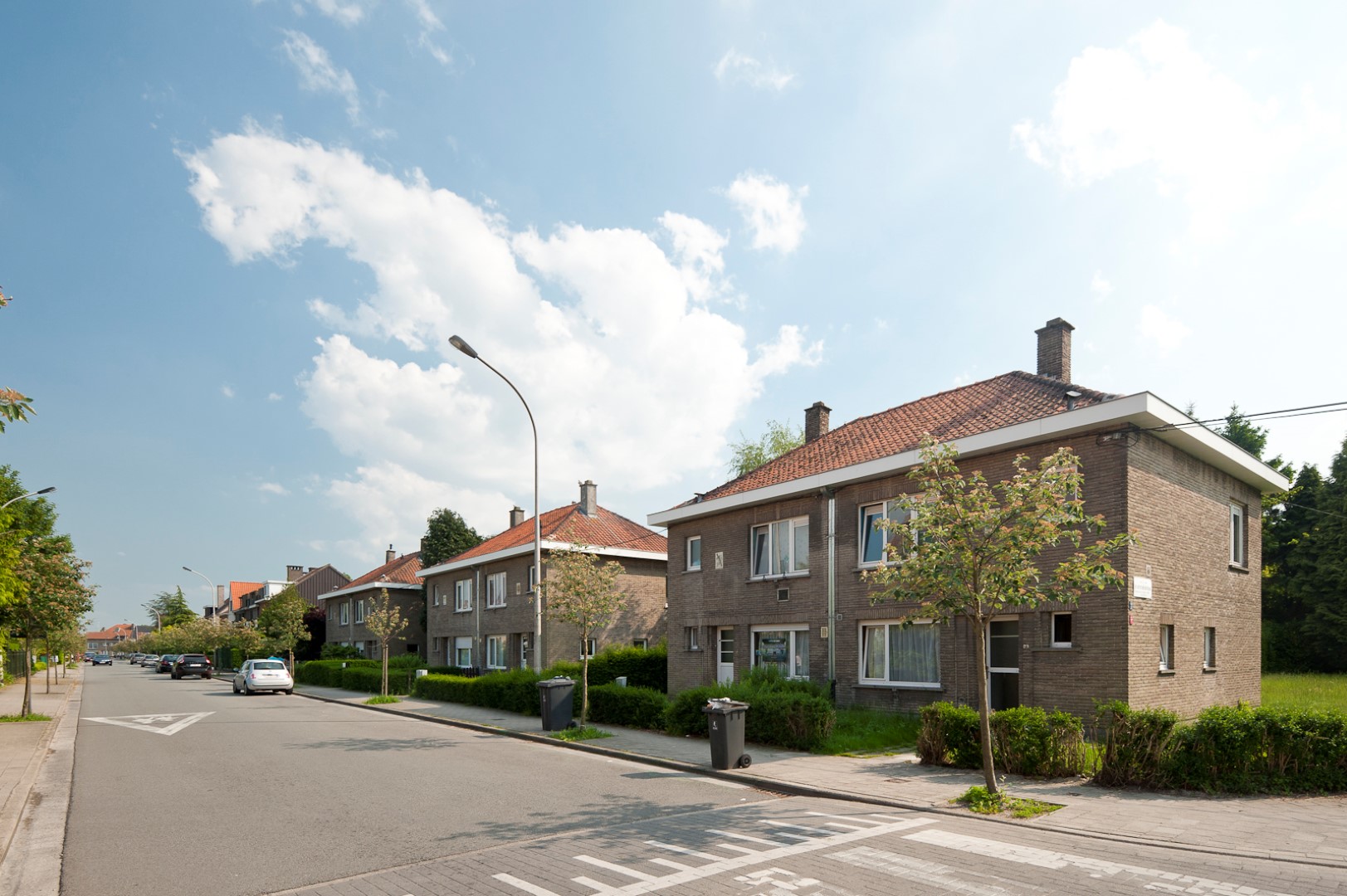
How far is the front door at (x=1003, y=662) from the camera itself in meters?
15.3

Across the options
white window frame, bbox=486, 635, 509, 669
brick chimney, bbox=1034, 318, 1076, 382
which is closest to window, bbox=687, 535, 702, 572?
brick chimney, bbox=1034, 318, 1076, 382

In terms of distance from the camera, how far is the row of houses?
14.1 meters

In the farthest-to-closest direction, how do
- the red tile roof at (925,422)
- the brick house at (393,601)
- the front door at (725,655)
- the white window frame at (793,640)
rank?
the brick house at (393,601), the front door at (725,655), the white window frame at (793,640), the red tile roof at (925,422)

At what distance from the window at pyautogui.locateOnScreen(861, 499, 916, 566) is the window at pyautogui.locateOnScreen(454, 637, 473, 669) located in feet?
77.3

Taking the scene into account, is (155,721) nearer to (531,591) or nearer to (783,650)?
(531,591)

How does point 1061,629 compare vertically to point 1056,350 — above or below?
below

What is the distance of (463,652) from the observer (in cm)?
3809

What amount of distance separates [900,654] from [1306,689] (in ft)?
52.9

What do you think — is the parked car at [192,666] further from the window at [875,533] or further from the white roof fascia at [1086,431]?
the window at [875,533]

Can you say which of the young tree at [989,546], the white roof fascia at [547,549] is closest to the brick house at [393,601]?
the white roof fascia at [547,549]

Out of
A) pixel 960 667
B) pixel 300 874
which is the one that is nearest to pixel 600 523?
pixel 960 667

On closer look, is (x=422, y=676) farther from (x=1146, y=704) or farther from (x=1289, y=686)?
(x=1289, y=686)

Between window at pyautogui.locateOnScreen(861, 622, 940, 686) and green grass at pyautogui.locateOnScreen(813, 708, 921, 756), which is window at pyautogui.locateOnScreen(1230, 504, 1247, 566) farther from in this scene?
green grass at pyautogui.locateOnScreen(813, 708, 921, 756)

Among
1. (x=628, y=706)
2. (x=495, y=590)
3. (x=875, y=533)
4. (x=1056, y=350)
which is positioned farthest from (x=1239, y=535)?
(x=495, y=590)
